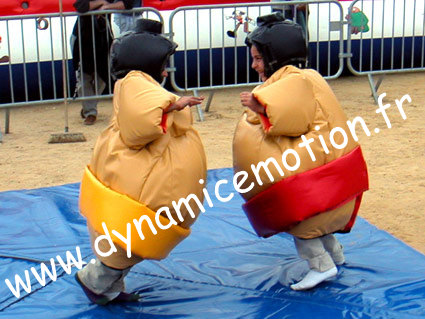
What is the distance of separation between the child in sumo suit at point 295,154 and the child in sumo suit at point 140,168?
273 millimetres

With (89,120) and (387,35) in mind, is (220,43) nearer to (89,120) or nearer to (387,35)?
(89,120)

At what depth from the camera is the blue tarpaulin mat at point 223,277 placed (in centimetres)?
372

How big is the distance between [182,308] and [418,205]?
2.20 m

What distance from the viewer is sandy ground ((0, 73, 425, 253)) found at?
5371mm

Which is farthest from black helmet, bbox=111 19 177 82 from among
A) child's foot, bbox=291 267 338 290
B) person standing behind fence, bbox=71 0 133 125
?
person standing behind fence, bbox=71 0 133 125

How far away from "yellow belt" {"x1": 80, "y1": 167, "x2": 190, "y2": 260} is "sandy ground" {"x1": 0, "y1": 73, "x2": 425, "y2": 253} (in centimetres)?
174

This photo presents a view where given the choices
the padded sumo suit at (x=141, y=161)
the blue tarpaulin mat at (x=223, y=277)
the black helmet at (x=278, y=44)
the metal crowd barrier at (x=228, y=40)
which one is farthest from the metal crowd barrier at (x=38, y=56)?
the padded sumo suit at (x=141, y=161)

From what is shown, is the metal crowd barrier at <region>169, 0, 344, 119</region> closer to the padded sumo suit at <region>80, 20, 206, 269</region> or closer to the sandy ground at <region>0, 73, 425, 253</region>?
the sandy ground at <region>0, 73, 425, 253</region>

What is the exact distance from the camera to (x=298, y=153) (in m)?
3.64

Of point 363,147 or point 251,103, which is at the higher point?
point 251,103

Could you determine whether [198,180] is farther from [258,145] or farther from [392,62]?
[392,62]

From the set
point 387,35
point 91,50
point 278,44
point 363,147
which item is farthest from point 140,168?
point 387,35

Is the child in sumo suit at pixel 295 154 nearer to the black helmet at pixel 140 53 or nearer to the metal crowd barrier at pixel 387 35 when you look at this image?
the black helmet at pixel 140 53

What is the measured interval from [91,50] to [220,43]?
1613 millimetres
